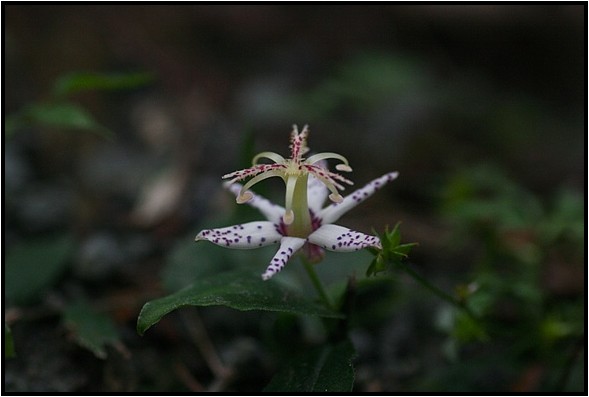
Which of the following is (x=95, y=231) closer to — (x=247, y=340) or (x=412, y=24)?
(x=247, y=340)

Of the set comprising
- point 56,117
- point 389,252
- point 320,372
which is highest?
point 56,117

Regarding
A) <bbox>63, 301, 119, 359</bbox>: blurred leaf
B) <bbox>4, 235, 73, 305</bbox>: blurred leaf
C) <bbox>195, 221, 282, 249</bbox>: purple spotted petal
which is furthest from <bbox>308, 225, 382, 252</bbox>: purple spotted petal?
<bbox>4, 235, 73, 305</bbox>: blurred leaf

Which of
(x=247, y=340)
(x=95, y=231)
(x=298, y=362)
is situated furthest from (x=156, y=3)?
(x=298, y=362)

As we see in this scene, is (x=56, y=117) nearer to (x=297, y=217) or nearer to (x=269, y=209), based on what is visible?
(x=269, y=209)

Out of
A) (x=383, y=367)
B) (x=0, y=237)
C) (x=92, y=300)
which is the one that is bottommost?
(x=383, y=367)

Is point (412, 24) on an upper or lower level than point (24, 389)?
upper

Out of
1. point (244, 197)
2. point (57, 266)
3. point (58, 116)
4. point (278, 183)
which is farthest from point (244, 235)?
point (278, 183)
